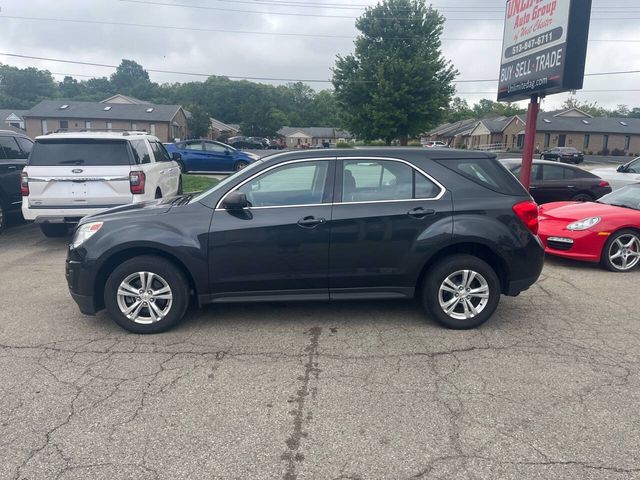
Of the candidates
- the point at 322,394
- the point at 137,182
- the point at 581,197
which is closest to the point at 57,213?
the point at 137,182

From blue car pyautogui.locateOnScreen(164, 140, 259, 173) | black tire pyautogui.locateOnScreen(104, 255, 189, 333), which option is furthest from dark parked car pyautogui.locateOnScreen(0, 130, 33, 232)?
blue car pyautogui.locateOnScreen(164, 140, 259, 173)

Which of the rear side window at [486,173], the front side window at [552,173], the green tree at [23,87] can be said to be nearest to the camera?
the rear side window at [486,173]

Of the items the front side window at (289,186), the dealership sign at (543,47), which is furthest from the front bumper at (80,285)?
the dealership sign at (543,47)

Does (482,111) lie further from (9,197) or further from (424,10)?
(9,197)

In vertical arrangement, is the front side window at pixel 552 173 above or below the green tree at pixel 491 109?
below

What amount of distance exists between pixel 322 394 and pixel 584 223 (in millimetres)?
5465

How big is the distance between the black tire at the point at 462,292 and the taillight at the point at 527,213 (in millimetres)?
574

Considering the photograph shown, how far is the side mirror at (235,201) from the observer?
4473 millimetres

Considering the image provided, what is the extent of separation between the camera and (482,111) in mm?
133125

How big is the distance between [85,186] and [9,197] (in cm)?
284

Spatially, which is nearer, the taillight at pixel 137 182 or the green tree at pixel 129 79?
the taillight at pixel 137 182

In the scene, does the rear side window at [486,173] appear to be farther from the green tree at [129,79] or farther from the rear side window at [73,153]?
the green tree at [129,79]

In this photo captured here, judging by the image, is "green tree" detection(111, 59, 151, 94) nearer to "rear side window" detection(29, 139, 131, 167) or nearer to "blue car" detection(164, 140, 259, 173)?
"blue car" detection(164, 140, 259, 173)

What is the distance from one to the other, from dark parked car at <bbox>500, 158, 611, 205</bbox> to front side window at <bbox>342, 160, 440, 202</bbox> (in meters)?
7.72
